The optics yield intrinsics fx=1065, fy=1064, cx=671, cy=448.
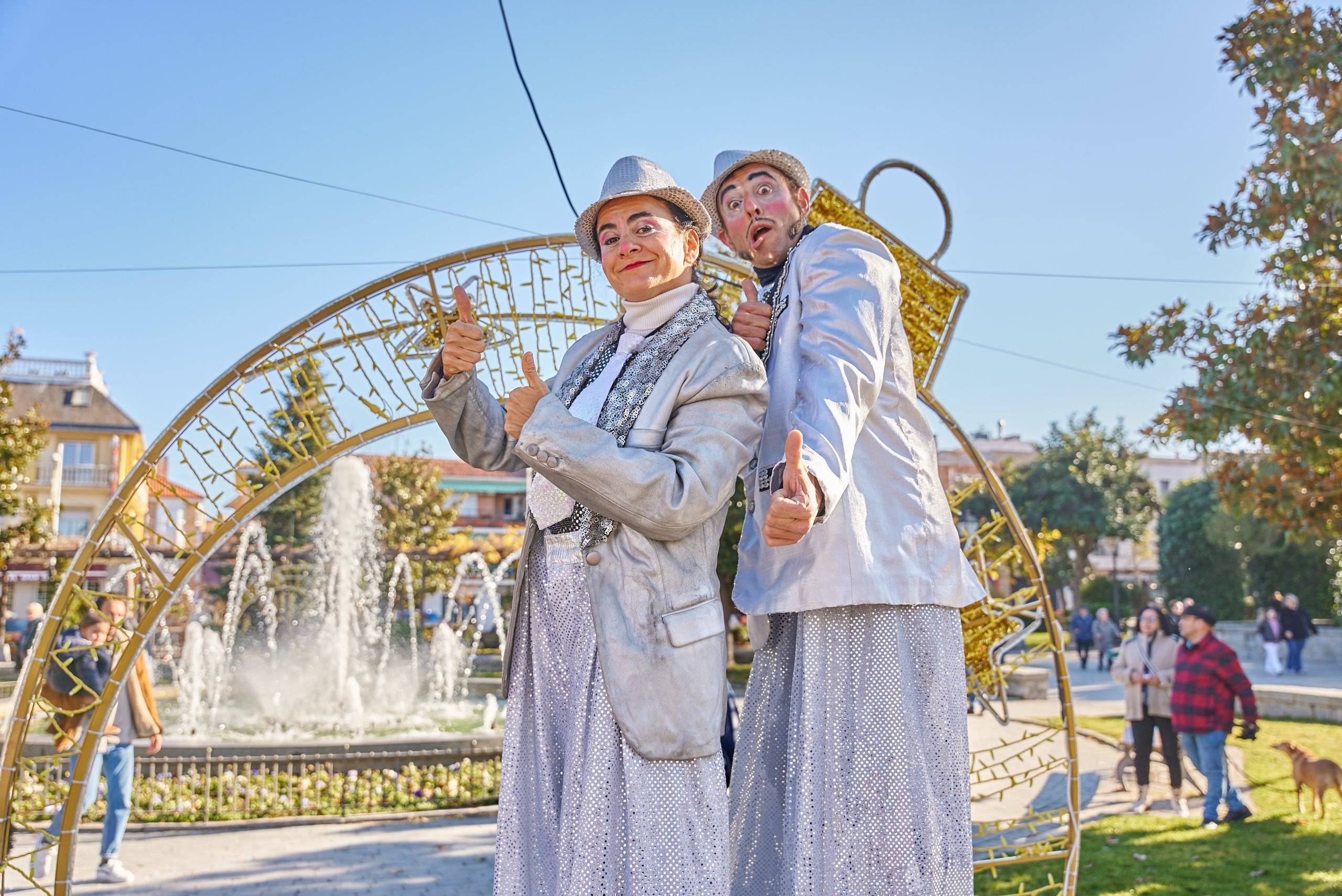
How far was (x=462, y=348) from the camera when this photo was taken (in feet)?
7.97

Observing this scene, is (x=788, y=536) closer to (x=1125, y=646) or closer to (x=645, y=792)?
(x=645, y=792)

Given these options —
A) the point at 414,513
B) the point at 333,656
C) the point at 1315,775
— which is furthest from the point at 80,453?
the point at 1315,775

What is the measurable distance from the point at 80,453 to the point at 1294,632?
42201 mm

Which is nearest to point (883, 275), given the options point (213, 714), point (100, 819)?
point (100, 819)

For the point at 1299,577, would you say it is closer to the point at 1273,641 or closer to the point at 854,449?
the point at 1273,641

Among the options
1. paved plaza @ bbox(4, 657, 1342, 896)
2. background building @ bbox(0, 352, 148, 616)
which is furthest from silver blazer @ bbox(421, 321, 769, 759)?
background building @ bbox(0, 352, 148, 616)

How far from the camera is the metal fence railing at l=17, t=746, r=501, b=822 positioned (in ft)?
25.9

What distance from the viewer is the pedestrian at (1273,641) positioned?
1895 centimetres

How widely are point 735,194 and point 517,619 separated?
1285mm

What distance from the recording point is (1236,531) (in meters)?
27.7

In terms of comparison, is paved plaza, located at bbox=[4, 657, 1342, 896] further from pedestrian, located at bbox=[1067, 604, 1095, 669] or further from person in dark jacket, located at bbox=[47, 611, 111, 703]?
pedestrian, located at bbox=[1067, 604, 1095, 669]

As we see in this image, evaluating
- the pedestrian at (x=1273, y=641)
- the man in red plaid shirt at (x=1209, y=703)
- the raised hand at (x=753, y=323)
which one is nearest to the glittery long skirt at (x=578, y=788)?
the raised hand at (x=753, y=323)

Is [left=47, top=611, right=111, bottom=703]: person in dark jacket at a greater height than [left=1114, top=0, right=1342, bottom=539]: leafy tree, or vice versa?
[left=1114, top=0, right=1342, bottom=539]: leafy tree

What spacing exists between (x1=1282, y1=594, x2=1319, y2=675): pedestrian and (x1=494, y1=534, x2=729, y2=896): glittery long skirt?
1953 centimetres
